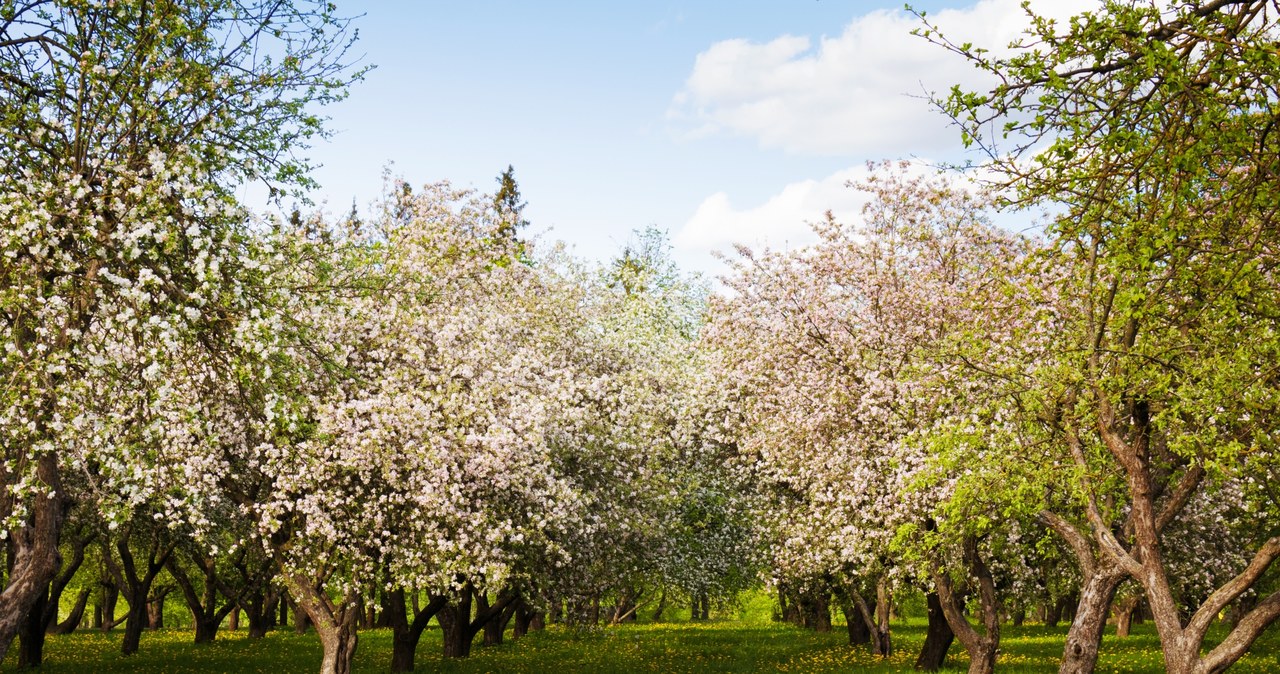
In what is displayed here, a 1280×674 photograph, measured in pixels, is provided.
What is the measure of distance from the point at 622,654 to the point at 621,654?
0.06 metres

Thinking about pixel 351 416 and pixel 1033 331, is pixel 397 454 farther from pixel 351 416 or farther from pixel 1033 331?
pixel 1033 331

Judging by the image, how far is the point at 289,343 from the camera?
54.7 ft

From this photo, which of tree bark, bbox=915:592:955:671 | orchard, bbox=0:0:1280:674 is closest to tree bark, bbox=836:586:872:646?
orchard, bbox=0:0:1280:674

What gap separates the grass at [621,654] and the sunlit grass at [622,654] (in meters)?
0.03

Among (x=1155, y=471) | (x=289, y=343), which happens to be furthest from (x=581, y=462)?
(x=1155, y=471)

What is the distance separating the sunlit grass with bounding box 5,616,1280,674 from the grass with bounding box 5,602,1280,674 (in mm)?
32

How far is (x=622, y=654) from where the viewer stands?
31.2 metres

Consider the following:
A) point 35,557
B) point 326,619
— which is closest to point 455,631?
point 326,619

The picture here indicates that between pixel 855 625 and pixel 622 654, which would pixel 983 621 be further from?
pixel 855 625

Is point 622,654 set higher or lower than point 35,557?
lower

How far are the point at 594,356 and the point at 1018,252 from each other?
1311 centimetres

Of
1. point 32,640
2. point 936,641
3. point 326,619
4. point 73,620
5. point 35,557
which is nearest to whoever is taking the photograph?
point 35,557

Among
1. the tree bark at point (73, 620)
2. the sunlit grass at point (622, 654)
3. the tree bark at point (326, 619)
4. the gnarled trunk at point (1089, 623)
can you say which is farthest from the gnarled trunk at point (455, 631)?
the tree bark at point (73, 620)

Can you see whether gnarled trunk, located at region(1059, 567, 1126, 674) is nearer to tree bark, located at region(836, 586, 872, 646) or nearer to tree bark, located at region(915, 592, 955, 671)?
tree bark, located at region(915, 592, 955, 671)
